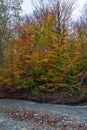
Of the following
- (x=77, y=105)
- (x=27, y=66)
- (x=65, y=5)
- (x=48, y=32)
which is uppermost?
(x=65, y=5)

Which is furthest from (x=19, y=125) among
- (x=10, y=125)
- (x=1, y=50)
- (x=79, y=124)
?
(x=1, y=50)

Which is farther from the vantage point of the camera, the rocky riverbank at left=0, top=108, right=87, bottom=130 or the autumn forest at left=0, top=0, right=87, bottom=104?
Result: the autumn forest at left=0, top=0, right=87, bottom=104

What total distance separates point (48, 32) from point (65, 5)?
10883 mm

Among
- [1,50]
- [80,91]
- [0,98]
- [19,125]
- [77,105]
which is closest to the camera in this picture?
[19,125]

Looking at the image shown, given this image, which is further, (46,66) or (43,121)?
(46,66)

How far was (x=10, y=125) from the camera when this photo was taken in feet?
35.9

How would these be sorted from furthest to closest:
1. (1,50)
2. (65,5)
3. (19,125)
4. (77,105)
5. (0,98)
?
(65,5), (1,50), (0,98), (77,105), (19,125)

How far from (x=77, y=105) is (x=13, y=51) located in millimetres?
5559

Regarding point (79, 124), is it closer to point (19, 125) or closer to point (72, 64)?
point (19, 125)

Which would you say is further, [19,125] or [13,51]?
[13,51]

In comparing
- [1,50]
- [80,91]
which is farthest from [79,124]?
[1,50]

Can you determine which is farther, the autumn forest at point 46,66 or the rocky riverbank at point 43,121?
the autumn forest at point 46,66

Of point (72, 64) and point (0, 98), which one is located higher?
point (72, 64)

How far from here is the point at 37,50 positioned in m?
17.5
